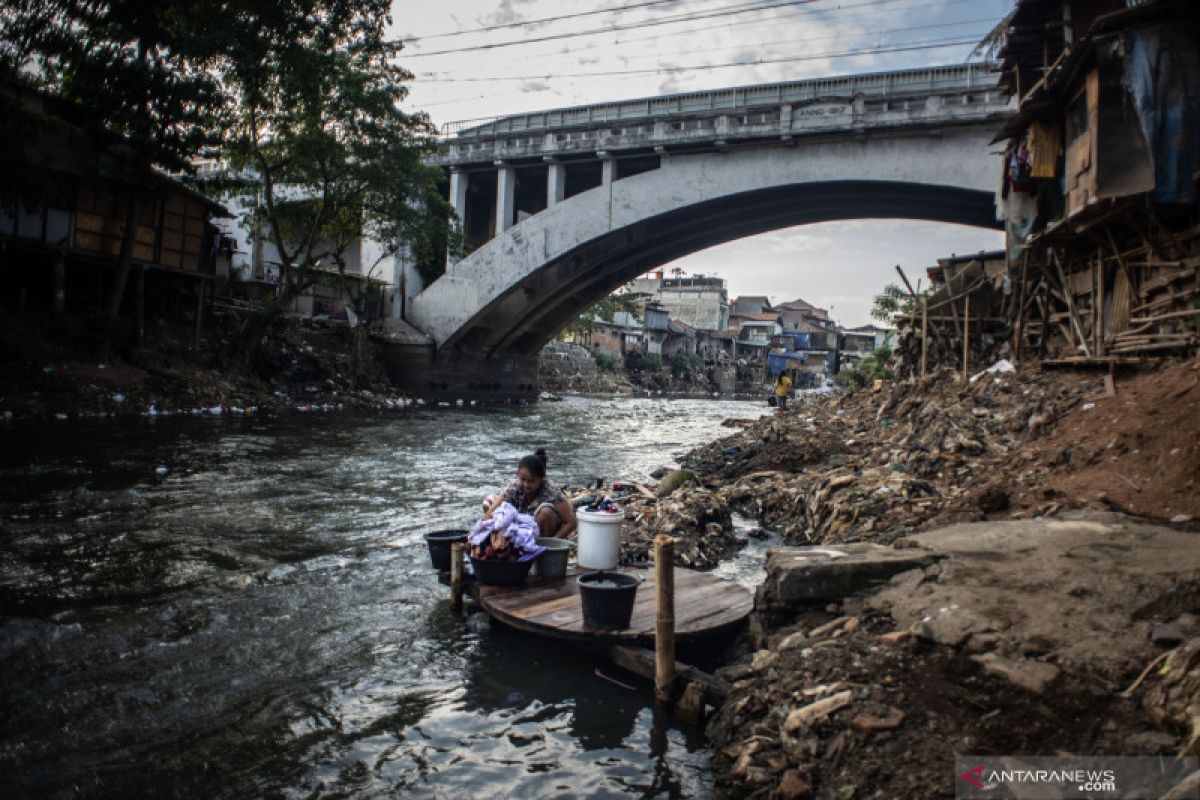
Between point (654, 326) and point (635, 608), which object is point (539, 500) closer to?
point (635, 608)

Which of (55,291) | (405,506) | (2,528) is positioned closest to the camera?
(2,528)

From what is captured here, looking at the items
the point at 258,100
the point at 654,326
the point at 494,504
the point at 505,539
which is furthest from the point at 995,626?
the point at 654,326

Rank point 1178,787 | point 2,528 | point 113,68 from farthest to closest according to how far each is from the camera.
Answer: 1. point 113,68
2. point 2,528
3. point 1178,787

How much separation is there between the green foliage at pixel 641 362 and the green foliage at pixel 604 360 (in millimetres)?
1619

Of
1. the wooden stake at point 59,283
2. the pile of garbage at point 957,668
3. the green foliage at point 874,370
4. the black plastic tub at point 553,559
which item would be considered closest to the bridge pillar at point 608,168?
the green foliage at point 874,370

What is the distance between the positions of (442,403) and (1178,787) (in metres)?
28.2

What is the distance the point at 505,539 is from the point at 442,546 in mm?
1078

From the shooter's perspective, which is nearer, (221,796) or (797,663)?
(221,796)

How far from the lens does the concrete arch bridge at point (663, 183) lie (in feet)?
66.8

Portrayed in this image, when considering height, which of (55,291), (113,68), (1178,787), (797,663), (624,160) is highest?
(624,160)

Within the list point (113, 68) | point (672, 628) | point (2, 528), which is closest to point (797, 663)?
point (672, 628)

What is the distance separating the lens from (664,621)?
434cm

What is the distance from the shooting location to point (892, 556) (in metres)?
4.79

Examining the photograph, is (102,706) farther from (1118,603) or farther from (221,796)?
(1118,603)
